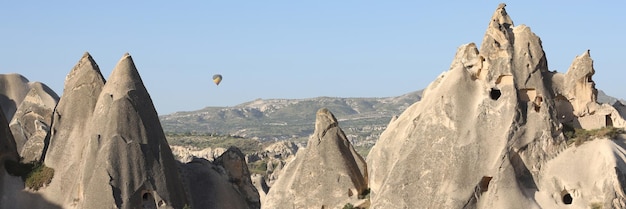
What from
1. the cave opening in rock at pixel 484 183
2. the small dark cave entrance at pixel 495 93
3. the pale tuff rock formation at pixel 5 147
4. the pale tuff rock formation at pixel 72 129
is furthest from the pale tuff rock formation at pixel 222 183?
the small dark cave entrance at pixel 495 93

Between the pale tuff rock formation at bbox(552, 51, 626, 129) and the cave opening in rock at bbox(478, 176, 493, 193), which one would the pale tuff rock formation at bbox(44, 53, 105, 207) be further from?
the pale tuff rock formation at bbox(552, 51, 626, 129)

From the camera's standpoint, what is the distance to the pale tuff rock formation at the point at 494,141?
37.5m

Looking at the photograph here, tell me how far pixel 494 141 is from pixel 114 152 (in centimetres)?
1215

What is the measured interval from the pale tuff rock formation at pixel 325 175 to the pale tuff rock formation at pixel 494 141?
1.95 meters

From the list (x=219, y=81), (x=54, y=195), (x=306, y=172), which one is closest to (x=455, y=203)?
(x=306, y=172)

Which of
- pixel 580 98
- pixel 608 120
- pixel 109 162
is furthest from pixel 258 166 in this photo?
pixel 608 120

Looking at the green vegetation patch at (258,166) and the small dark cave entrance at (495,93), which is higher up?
the small dark cave entrance at (495,93)

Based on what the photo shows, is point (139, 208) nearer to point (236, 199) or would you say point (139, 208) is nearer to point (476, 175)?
point (236, 199)

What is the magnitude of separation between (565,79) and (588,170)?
13.9ft

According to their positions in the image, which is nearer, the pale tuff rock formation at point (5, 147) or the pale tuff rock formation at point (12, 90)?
the pale tuff rock formation at point (5, 147)

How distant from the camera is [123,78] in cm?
4278

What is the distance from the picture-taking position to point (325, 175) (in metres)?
42.8

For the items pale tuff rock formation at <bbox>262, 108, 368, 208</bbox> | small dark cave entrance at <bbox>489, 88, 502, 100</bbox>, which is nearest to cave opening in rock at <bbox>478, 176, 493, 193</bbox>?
small dark cave entrance at <bbox>489, 88, 502, 100</bbox>

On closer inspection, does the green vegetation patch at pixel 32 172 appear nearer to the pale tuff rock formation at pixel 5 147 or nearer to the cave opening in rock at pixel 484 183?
the pale tuff rock formation at pixel 5 147
